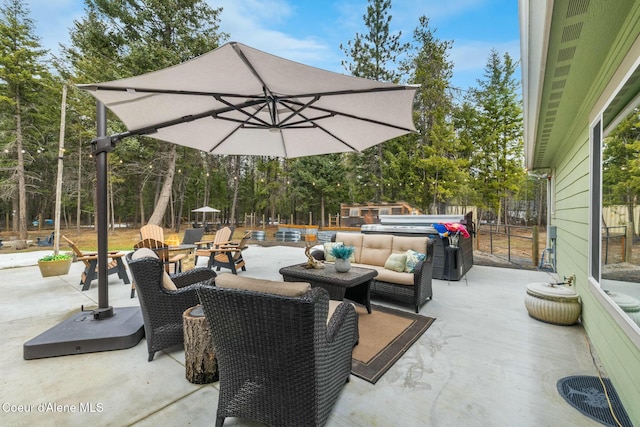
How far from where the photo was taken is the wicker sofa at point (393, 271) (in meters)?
3.55

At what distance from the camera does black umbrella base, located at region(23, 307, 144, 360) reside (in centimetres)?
241

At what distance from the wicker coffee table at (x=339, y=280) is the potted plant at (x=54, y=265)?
4.76 m

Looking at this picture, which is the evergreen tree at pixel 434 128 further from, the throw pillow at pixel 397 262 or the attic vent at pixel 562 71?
the attic vent at pixel 562 71

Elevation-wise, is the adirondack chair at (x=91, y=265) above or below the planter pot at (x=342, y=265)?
below

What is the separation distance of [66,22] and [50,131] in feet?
16.6

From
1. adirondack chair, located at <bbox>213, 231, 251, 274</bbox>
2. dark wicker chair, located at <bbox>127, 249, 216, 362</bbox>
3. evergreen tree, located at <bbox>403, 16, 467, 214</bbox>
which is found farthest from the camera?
evergreen tree, located at <bbox>403, 16, 467, 214</bbox>

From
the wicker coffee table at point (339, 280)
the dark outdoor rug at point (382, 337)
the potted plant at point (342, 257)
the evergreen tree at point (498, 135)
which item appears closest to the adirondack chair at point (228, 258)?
the wicker coffee table at point (339, 280)

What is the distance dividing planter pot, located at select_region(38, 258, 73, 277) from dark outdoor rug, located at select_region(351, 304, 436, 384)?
576 centimetres

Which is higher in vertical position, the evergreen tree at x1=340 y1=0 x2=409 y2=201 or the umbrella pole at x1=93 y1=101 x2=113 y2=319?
the evergreen tree at x1=340 y1=0 x2=409 y2=201

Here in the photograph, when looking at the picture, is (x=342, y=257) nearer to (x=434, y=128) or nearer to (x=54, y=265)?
(x=54, y=265)

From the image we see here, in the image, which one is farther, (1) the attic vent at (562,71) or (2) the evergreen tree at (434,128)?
(2) the evergreen tree at (434,128)

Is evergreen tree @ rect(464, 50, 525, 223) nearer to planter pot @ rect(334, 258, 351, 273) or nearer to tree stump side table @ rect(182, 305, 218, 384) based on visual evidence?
planter pot @ rect(334, 258, 351, 273)

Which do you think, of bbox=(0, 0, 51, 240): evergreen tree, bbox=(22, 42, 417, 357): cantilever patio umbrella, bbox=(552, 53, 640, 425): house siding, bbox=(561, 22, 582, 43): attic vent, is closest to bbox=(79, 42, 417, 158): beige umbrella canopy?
bbox=(22, 42, 417, 357): cantilever patio umbrella

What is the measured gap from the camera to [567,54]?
2.06 meters
